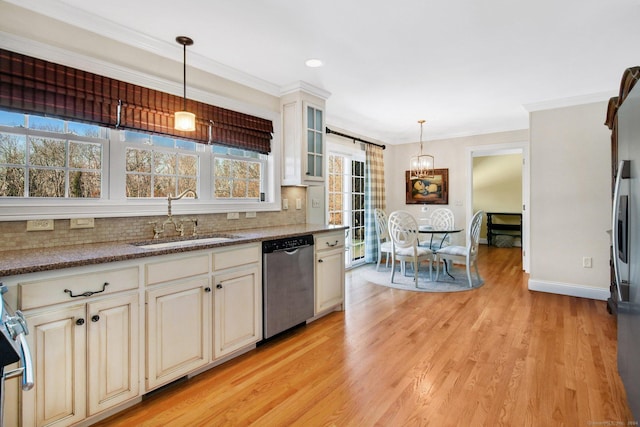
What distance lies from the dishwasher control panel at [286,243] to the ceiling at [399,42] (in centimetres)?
157

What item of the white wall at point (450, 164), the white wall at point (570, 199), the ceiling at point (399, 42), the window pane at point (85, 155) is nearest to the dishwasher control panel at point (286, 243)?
the window pane at point (85, 155)

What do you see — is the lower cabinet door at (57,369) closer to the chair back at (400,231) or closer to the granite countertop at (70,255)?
the granite countertop at (70,255)

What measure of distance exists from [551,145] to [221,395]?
446cm

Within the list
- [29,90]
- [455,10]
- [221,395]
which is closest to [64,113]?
[29,90]

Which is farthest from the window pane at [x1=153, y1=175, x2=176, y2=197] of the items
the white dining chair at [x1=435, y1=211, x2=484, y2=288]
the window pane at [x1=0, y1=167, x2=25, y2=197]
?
the white dining chair at [x1=435, y1=211, x2=484, y2=288]

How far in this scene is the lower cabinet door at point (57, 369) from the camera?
1521 millimetres

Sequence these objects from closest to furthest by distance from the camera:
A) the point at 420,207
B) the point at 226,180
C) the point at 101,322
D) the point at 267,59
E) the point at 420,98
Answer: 1. the point at 101,322
2. the point at 267,59
3. the point at 226,180
4. the point at 420,98
5. the point at 420,207

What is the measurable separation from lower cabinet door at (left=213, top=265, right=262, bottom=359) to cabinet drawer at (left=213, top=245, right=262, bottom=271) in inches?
2.4

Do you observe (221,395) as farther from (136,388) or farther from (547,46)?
(547,46)

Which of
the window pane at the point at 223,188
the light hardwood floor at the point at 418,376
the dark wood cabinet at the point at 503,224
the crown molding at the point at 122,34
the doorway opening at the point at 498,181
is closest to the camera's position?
the light hardwood floor at the point at 418,376

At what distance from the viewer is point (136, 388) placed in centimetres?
189

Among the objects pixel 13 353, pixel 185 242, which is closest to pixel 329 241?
pixel 185 242

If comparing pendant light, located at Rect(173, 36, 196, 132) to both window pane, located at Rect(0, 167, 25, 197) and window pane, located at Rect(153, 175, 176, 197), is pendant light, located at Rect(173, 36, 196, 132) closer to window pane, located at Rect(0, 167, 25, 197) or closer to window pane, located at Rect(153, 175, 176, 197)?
window pane, located at Rect(153, 175, 176, 197)

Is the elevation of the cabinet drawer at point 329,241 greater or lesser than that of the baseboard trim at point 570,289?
greater
